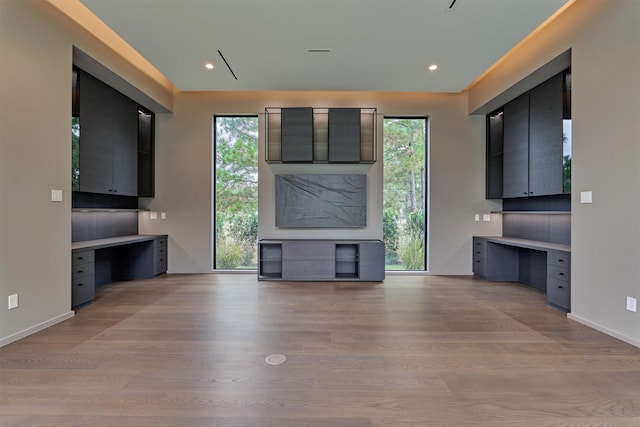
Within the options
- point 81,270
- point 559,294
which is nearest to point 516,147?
point 559,294

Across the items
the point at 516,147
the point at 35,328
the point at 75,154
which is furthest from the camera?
the point at 516,147

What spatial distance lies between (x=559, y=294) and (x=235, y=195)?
493 centimetres

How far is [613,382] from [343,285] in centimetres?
296

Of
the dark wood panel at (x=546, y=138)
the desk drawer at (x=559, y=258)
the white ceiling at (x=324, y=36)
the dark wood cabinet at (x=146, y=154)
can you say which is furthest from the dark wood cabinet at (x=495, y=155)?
the dark wood cabinet at (x=146, y=154)

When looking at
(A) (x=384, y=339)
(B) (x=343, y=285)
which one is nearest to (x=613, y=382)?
(A) (x=384, y=339)

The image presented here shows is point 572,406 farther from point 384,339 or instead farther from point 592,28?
point 592,28

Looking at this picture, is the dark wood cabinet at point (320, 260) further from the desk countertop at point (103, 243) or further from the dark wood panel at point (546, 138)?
the dark wood panel at point (546, 138)

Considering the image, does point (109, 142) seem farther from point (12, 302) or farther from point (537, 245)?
point (537, 245)

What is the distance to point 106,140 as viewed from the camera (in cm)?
388

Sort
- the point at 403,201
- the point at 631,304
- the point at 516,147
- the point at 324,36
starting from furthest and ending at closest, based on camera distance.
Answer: the point at 403,201 < the point at 516,147 < the point at 324,36 < the point at 631,304

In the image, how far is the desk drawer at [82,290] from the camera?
3.13 meters

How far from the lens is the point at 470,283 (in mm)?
4441

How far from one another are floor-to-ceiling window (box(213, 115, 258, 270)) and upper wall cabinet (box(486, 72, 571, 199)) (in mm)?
4263

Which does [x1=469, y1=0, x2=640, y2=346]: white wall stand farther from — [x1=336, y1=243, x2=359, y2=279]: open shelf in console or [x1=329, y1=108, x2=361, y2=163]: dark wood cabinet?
[x1=336, y1=243, x2=359, y2=279]: open shelf in console
